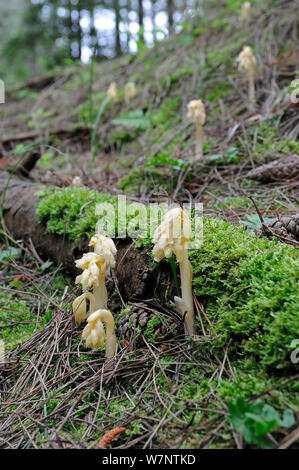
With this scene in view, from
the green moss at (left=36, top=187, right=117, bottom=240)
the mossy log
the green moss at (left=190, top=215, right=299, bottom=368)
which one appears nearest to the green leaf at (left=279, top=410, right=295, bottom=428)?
the green moss at (left=190, top=215, right=299, bottom=368)

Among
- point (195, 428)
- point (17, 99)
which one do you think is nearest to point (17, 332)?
point (195, 428)

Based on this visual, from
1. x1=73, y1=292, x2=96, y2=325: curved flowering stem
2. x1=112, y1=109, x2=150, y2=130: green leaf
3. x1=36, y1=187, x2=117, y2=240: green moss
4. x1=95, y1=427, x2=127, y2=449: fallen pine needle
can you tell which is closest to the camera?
x1=95, y1=427, x2=127, y2=449: fallen pine needle

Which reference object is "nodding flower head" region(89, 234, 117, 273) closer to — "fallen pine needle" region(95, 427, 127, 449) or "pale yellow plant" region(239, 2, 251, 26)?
"fallen pine needle" region(95, 427, 127, 449)

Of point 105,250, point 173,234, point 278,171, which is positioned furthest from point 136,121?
point 173,234

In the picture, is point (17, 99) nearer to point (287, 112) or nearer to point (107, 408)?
point (287, 112)

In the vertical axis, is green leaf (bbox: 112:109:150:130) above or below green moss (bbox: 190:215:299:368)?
above

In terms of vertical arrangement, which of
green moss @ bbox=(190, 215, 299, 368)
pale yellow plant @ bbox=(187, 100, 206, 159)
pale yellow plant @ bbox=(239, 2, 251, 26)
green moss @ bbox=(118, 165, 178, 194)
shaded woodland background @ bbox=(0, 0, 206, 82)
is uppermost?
shaded woodland background @ bbox=(0, 0, 206, 82)
